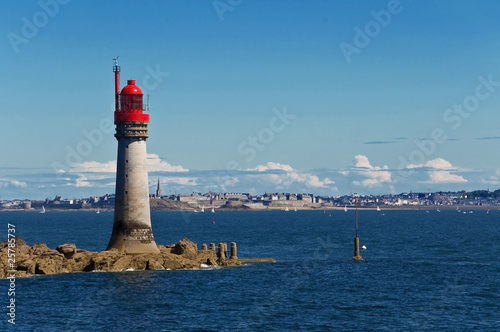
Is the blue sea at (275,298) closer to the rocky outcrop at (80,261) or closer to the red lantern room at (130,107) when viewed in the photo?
the rocky outcrop at (80,261)

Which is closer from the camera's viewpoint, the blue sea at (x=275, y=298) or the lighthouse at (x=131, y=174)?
the blue sea at (x=275, y=298)

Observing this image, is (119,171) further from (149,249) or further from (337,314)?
(337,314)

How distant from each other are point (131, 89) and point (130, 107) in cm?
164

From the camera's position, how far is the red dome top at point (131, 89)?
69188mm

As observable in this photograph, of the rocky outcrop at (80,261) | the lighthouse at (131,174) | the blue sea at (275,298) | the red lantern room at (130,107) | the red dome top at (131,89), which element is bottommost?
the blue sea at (275,298)

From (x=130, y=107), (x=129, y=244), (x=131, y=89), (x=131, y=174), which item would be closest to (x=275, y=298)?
(x=129, y=244)

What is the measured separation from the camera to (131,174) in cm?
6850

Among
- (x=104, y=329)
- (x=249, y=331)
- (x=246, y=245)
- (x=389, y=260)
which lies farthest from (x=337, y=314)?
(x=246, y=245)

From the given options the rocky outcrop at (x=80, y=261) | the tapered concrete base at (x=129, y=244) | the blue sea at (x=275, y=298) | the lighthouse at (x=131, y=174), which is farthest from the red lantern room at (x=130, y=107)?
the blue sea at (x=275, y=298)

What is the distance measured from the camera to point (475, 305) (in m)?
54.9

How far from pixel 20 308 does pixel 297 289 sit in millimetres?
20715

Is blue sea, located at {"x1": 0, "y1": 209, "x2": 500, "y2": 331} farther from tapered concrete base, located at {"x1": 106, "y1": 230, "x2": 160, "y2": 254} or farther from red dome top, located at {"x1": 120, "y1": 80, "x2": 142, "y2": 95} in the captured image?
red dome top, located at {"x1": 120, "y1": 80, "x2": 142, "y2": 95}

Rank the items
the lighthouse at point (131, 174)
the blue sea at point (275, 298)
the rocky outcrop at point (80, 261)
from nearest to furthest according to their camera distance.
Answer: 1. the blue sea at point (275, 298)
2. the rocky outcrop at point (80, 261)
3. the lighthouse at point (131, 174)

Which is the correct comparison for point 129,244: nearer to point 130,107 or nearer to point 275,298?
point 130,107
